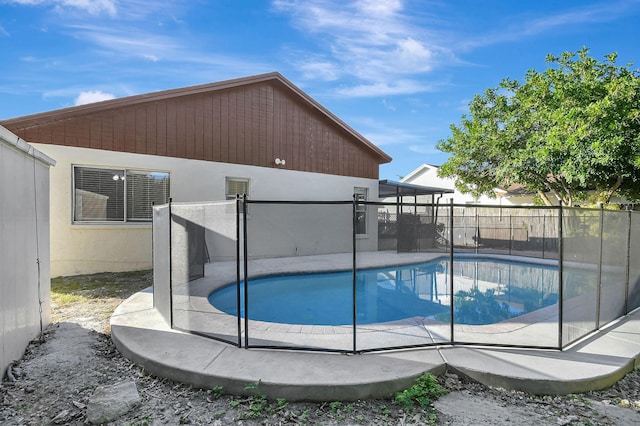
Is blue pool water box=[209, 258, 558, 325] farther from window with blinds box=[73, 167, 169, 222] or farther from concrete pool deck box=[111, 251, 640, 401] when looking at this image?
window with blinds box=[73, 167, 169, 222]

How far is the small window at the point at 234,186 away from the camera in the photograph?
955 centimetres

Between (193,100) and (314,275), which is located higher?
(193,100)

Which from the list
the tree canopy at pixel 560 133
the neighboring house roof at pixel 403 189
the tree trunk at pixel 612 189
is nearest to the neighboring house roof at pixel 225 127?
the neighboring house roof at pixel 403 189

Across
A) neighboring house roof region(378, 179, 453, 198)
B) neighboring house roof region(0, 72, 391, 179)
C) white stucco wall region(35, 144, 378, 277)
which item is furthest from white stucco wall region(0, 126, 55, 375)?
neighboring house roof region(378, 179, 453, 198)

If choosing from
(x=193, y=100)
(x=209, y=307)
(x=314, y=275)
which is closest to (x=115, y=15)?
(x=193, y=100)

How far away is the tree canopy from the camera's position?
693 centimetres

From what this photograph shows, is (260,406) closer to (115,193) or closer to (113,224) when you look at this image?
(113,224)

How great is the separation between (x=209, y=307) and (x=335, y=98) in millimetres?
10965

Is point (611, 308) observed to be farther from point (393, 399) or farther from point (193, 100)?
point (193, 100)

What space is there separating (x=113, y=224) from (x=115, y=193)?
71cm

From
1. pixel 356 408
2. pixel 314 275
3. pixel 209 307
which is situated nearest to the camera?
pixel 356 408

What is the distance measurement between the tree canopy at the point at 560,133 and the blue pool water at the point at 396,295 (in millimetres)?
2670

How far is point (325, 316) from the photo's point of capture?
5793 millimetres

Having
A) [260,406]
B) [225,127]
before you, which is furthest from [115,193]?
[260,406]
